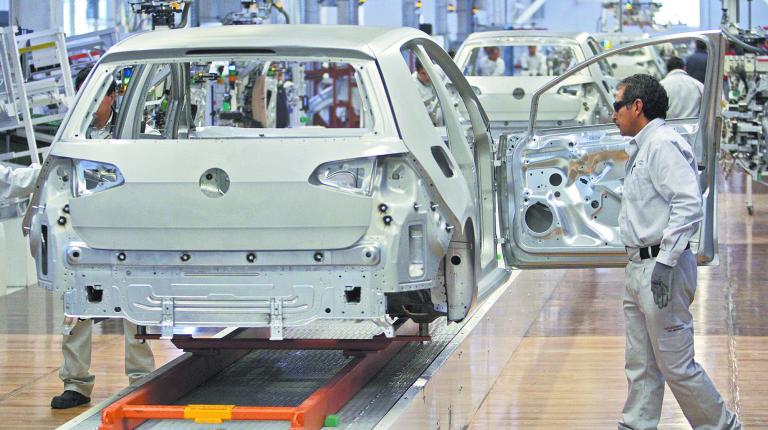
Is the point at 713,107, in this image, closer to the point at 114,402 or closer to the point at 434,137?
the point at 434,137

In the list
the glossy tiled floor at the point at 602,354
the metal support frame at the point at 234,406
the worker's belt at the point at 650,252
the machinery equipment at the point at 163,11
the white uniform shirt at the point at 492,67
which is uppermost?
the machinery equipment at the point at 163,11

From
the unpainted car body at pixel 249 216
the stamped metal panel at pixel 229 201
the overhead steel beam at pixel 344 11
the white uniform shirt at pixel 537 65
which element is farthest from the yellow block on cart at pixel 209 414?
the overhead steel beam at pixel 344 11

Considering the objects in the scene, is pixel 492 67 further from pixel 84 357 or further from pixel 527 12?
pixel 84 357

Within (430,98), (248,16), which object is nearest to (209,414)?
(430,98)

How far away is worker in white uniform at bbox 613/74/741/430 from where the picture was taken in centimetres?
569

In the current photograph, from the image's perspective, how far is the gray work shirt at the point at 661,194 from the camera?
18.6ft

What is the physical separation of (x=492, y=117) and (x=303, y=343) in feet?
30.8

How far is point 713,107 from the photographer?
21.7 ft

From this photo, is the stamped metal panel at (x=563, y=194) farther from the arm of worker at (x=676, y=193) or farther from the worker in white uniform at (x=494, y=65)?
the worker in white uniform at (x=494, y=65)

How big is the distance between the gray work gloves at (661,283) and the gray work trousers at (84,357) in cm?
286

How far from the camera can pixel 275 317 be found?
210 inches

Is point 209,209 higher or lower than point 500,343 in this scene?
higher

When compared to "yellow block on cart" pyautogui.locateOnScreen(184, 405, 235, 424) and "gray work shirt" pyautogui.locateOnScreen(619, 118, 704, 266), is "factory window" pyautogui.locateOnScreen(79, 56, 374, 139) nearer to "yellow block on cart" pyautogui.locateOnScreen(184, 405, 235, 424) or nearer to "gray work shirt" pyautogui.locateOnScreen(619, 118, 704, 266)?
"gray work shirt" pyautogui.locateOnScreen(619, 118, 704, 266)

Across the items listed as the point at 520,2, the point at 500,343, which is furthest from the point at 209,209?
the point at 520,2
